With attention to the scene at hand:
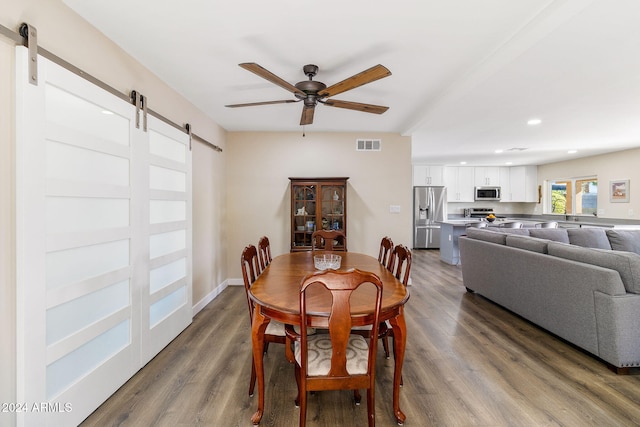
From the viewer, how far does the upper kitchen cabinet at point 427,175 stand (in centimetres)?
782

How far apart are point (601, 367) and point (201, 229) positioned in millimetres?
4074

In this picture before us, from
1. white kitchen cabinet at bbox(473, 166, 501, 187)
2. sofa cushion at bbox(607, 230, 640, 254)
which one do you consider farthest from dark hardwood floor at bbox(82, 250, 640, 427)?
white kitchen cabinet at bbox(473, 166, 501, 187)

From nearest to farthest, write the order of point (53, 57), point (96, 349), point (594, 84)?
point (53, 57) < point (96, 349) < point (594, 84)

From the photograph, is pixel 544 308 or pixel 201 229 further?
pixel 201 229

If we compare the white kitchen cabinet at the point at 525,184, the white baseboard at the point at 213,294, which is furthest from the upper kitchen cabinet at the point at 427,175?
the white baseboard at the point at 213,294

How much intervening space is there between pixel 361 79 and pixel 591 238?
418 centimetres

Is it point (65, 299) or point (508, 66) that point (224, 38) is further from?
point (508, 66)

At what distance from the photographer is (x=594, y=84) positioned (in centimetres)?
265

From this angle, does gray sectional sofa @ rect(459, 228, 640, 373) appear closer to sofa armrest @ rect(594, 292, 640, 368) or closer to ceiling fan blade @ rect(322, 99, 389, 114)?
sofa armrest @ rect(594, 292, 640, 368)

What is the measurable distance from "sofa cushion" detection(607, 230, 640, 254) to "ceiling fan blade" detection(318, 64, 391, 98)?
4305 mm

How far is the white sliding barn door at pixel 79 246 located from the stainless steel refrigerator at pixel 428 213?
6.51 metres

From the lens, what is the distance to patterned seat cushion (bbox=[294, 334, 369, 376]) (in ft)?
4.99

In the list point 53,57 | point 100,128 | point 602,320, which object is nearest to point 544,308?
point 602,320

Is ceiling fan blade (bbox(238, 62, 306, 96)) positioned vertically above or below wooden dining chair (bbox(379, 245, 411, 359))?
above
